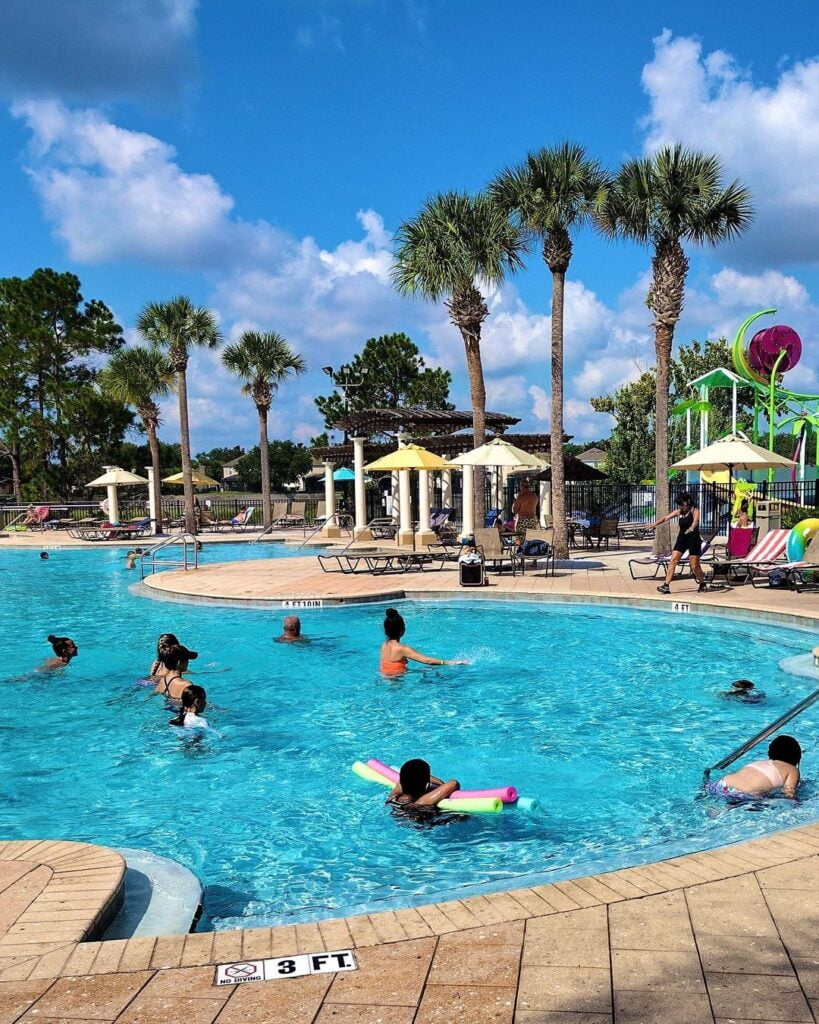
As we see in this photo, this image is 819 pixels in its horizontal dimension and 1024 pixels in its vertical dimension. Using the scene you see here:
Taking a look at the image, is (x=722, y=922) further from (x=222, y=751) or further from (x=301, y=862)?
(x=222, y=751)

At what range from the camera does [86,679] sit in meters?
10.1

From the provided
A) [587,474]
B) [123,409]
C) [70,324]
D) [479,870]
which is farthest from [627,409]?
[479,870]

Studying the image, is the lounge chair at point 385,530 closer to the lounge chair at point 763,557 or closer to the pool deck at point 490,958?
the lounge chair at point 763,557

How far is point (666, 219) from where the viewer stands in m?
16.6

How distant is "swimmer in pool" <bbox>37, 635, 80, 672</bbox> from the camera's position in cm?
1026

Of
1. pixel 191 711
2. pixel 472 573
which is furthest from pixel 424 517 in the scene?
pixel 191 711

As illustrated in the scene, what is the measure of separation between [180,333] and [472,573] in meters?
20.5

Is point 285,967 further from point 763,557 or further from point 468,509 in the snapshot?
point 468,509

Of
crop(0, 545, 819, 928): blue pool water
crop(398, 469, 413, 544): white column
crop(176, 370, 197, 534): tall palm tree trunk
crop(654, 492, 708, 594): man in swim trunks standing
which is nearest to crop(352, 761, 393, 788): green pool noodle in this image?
crop(0, 545, 819, 928): blue pool water

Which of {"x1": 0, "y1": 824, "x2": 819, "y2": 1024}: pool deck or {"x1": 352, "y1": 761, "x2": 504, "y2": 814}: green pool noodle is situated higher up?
{"x1": 0, "y1": 824, "x2": 819, "y2": 1024}: pool deck

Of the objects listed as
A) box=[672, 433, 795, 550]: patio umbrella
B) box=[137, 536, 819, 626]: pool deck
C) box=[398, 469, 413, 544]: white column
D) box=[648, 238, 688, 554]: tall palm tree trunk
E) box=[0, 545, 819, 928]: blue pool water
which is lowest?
box=[0, 545, 819, 928]: blue pool water

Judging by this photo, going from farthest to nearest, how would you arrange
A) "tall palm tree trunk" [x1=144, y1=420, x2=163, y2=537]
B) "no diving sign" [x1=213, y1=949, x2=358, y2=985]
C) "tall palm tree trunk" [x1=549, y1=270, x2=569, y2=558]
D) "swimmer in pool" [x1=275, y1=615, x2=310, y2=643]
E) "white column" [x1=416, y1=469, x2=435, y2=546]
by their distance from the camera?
"tall palm tree trunk" [x1=144, y1=420, x2=163, y2=537], "white column" [x1=416, y1=469, x2=435, y2=546], "tall palm tree trunk" [x1=549, y1=270, x2=569, y2=558], "swimmer in pool" [x1=275, y1=615, x2=310, y2=643], "no diving sign" [x1=213, y1=949, x2=358, y2=985]

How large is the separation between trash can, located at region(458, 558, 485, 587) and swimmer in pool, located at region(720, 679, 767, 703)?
6519 mm

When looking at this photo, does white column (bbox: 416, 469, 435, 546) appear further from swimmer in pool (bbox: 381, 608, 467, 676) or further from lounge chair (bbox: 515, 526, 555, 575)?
swimmer in pool (bbox: 381, 608, 467, 676)
